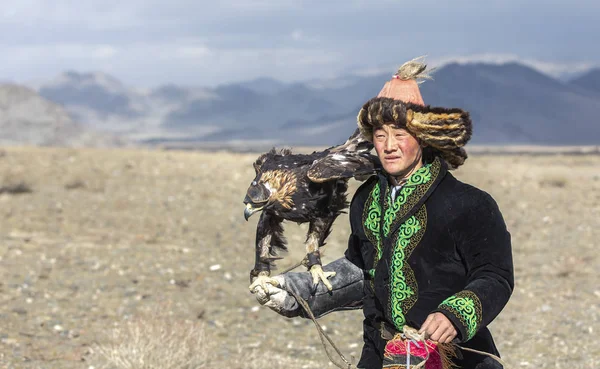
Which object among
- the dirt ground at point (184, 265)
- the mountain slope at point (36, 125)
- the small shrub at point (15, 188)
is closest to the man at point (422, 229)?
the dirt ground at point (184, 265)

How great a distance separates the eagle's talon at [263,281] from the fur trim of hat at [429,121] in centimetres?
84

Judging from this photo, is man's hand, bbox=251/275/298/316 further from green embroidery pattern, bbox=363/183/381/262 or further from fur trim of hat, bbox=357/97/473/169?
fur trim of hat, bbox=357/97/473/169

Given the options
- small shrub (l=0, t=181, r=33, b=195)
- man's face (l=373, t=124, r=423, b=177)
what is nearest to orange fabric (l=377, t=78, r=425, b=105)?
man's face (l=373, t=124, r=423, b=177)

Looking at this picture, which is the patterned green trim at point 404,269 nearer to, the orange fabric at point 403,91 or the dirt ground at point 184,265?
the orange fabric at point 403,91

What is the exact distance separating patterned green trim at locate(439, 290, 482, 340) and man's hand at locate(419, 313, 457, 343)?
0.04 meters

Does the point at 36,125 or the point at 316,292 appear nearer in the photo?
the point at 316,292

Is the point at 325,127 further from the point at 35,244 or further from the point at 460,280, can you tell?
the point at 460,280

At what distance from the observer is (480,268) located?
11.1ft

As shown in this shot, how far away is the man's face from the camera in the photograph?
140 inches

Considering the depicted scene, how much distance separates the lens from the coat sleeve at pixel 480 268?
322 cm

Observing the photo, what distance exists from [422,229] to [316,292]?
2.16 feet

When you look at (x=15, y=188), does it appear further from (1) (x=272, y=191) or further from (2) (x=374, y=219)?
(2) (x=374, y=219)

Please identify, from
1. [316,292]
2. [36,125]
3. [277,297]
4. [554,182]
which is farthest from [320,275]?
[36,125]

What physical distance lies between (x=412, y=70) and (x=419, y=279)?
35.7 inches
